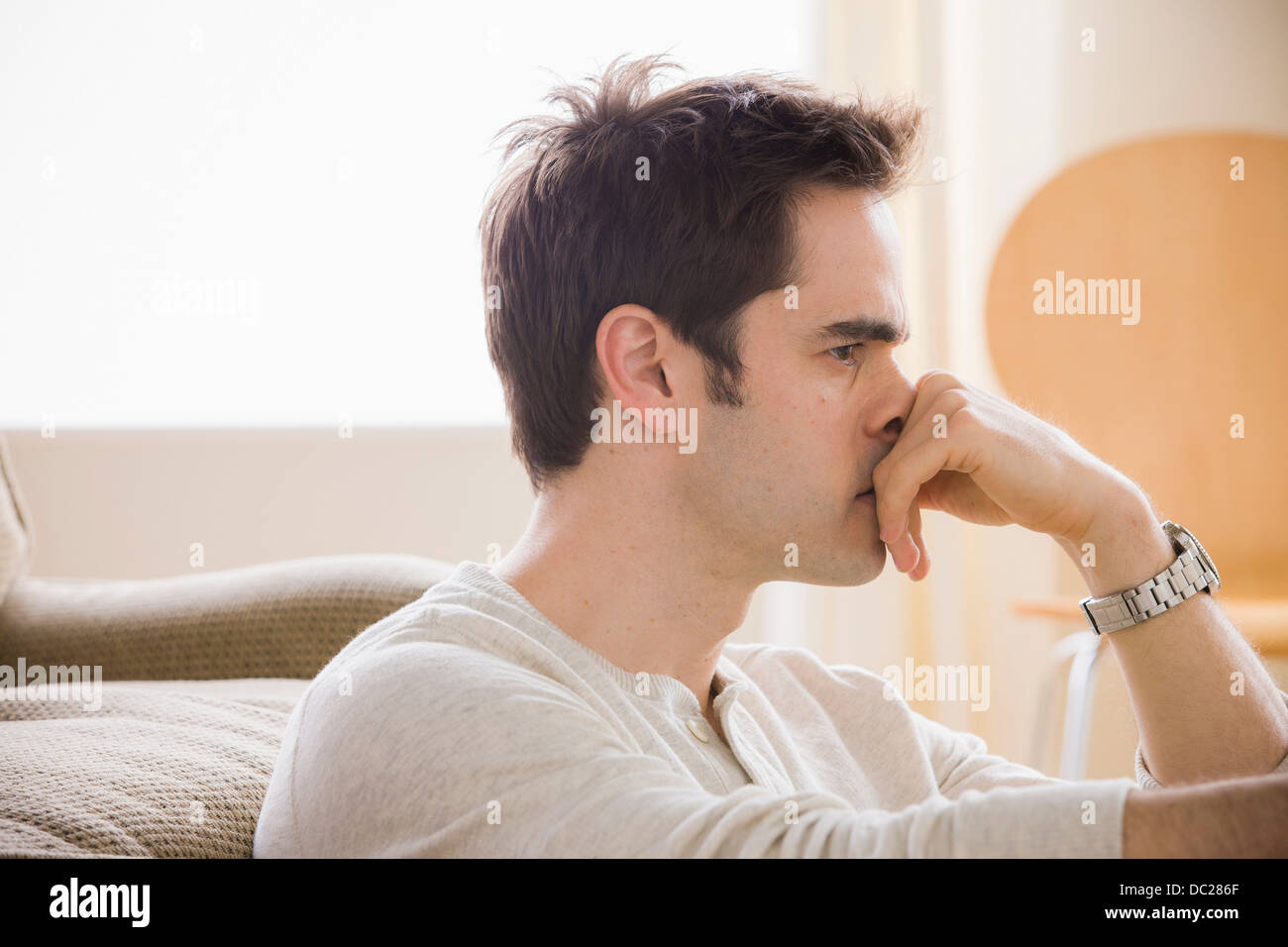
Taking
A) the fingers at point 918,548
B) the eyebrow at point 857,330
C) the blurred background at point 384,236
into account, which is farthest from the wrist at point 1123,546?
the blurred background at point 384,236

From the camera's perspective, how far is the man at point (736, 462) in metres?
0.88

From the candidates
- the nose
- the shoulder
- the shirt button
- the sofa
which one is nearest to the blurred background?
the sofa

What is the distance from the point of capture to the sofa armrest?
127 centimetres

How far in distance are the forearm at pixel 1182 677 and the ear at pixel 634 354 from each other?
1.38 ft

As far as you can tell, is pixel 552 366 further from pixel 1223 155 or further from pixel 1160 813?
pixel 1223 155

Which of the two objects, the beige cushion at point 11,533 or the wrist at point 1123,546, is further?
the beige cushion at point 11,533

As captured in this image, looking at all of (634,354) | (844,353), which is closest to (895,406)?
(844,353)

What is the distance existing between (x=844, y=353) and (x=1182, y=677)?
412mm

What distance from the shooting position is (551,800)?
620 millimetres

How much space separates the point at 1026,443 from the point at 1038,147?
6.06 feet

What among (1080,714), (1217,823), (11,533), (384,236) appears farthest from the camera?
(384,236)

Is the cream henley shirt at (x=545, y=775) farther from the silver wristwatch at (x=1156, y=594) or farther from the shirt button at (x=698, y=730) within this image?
the silver wristwatch at (x=1156, y=594)

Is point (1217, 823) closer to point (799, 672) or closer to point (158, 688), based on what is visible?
point (799, 672)

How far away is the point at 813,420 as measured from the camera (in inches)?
36.4
